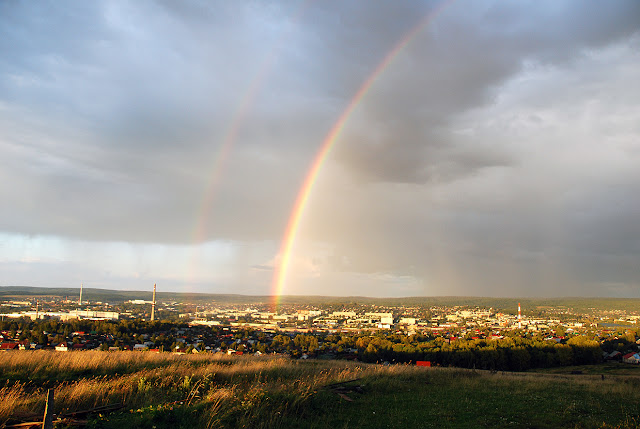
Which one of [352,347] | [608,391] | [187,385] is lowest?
[352,347]

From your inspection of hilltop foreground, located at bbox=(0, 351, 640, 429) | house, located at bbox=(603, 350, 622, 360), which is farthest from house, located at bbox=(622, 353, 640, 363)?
hilltop foreground, located at bbox=(0, 351, 640, 429)

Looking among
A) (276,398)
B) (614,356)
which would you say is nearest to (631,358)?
(614,356)

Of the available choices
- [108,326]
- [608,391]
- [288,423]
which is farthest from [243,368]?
[108,326]

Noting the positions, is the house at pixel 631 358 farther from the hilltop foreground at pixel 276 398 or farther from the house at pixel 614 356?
the hilltop foreground at pixel 276 398

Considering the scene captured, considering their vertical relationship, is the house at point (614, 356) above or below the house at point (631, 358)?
below

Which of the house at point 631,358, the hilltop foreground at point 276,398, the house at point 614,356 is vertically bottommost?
the house at point 614,356

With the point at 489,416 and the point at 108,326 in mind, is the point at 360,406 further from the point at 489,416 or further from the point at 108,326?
the point at 108,326

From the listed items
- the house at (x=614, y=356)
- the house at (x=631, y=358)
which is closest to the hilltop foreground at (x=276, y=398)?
the house at (x=631, y=358)

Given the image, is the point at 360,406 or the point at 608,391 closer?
the point at 360,406
